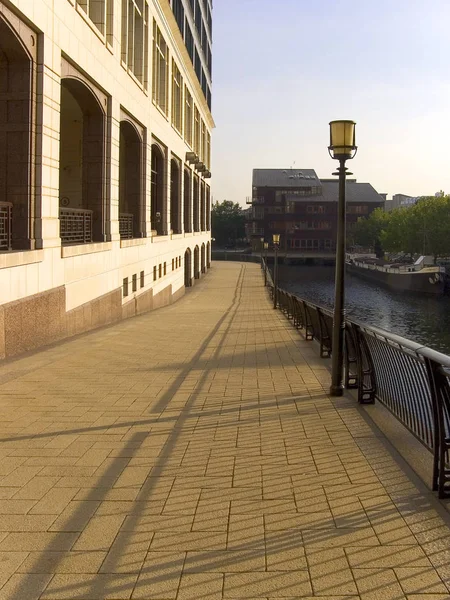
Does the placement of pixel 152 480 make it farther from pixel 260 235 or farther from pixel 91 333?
pixel 260 235

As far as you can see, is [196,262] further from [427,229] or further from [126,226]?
[427,229]

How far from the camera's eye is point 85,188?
783 inches

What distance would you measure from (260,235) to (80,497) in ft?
357

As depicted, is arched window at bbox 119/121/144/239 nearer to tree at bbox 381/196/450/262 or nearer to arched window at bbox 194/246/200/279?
arched window at bbox 194/246/200/279

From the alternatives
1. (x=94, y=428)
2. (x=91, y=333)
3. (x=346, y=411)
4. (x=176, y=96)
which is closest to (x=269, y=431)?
(x=346, y=411)

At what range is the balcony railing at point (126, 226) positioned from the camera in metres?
24.2

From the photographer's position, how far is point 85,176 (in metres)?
19.8

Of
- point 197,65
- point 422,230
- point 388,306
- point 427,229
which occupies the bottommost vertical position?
point 388,306

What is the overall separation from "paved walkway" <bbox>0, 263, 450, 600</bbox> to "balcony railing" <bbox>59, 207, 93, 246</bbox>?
7.59 metres

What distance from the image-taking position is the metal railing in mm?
5133

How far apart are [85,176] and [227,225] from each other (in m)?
118

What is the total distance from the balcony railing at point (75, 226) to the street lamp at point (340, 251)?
9.10 meters

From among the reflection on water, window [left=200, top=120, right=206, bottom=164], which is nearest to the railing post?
the reflection on water

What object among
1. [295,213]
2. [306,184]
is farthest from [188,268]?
[306,184]
